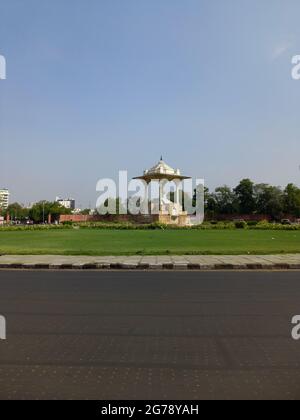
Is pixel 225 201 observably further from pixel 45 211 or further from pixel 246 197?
pixel 45 211

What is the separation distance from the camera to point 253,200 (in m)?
83.6

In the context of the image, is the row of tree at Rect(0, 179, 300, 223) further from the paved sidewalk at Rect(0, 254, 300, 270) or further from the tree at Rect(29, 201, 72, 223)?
the paved sidewalk at Rect(0, 254, 300, 270)

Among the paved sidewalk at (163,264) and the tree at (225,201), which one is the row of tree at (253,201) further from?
the paved sidewalk at (163,264)

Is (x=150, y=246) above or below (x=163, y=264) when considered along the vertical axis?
above

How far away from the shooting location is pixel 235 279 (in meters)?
11.2

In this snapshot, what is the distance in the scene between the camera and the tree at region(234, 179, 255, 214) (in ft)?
273

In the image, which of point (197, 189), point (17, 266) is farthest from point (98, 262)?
point (197, 189)

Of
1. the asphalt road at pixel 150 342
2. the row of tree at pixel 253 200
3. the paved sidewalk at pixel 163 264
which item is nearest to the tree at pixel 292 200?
the row of tree at pixel 253 200

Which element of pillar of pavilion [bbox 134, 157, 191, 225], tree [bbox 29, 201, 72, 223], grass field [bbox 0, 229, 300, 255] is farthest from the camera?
tree [bbox 29, 201, 72, 223]

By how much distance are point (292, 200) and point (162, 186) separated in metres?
29.2

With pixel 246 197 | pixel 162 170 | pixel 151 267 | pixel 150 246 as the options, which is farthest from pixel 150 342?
pixel 246 197

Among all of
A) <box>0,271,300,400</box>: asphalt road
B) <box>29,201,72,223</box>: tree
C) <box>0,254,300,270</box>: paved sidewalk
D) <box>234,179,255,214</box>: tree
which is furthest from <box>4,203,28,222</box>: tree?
<box>0,271,300,400</box>: asphalt road

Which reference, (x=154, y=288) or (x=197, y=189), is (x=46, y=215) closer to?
(x=197, y=189)

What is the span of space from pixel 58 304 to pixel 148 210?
5672 cm
